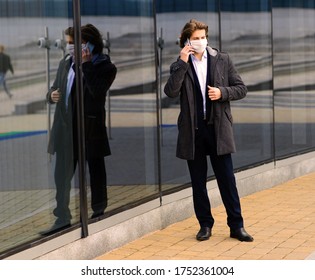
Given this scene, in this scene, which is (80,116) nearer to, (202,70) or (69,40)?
(69,40)

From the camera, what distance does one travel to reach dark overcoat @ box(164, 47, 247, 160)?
819 centimetres

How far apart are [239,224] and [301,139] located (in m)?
4.51

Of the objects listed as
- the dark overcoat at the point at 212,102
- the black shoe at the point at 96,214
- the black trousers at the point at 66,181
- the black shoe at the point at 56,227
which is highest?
the dark overcoat at the point at 212,102

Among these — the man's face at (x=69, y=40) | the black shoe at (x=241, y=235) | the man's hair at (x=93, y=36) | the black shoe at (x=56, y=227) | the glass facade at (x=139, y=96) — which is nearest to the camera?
the glass facade at (x=139, y=96)

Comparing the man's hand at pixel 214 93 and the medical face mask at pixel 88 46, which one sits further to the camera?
the man's hand at pixel 214 93

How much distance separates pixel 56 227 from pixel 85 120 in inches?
33.9

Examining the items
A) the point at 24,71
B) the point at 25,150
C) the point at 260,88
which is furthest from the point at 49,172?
the point at 260,88

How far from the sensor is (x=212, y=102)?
8211 millimetres

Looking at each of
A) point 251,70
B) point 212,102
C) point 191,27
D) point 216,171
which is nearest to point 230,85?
point 212,102

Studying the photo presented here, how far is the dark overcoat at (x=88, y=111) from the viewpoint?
738cm

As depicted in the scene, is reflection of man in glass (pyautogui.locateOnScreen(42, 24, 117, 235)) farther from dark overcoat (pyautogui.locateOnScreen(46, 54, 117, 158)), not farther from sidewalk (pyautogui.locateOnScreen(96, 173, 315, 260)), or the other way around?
sidewalk (pyautogui.locateOnScreen(96, 173, 315, 260))

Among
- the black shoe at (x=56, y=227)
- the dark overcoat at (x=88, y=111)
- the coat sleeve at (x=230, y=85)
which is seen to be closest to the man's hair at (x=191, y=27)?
the coat sleeve at (x=230, y=85)

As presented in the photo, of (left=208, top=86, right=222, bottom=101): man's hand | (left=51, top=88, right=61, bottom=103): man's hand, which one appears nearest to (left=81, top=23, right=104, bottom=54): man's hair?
(left=51, top=88, right=61, bottom=103): man's hand

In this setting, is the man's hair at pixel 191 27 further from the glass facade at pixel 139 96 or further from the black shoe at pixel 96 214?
the black shoe at pixel 96 214
